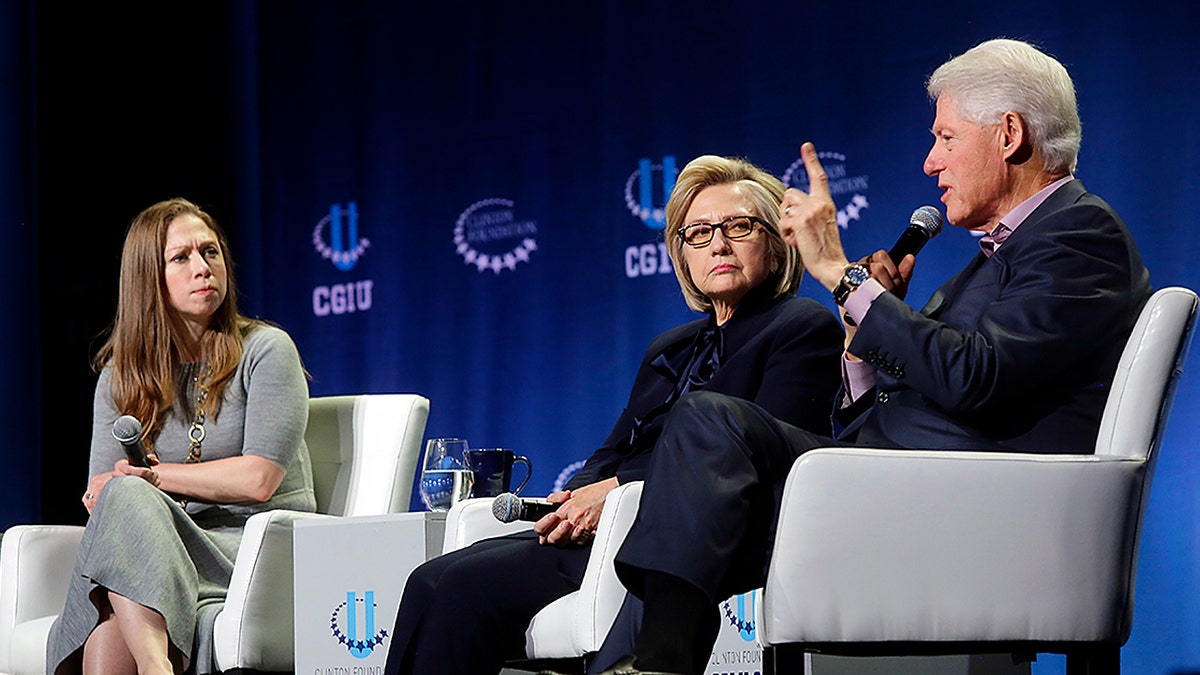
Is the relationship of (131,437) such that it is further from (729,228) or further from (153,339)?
(729,228)

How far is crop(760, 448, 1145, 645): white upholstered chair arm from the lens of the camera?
1.88 metres

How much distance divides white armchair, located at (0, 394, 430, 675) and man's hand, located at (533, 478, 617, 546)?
0.78 meters

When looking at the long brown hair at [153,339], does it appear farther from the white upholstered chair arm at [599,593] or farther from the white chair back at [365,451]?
the white upholstered chair arm at [599,593]

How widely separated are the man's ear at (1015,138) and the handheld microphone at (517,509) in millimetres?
957

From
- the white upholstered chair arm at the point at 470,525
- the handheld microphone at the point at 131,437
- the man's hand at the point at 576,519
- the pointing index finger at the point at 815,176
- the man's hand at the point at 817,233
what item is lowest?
the white upholstered chair arm at the point at 470,525

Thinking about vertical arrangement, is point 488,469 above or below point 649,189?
below

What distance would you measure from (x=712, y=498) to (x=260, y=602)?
1379 mm

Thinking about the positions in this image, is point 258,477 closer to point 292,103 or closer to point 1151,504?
point 1151,504

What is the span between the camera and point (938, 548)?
191 centimetres

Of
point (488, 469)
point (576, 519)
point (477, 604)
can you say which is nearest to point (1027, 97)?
point (576, 519)

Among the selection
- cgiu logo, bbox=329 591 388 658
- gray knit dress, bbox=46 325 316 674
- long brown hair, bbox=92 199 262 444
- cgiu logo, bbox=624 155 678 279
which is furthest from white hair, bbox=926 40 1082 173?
cgiu logo, bbox=624 155 678 279

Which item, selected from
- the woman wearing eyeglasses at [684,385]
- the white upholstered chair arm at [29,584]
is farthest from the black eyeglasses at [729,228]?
the white upholstered chair arm at [29,584]

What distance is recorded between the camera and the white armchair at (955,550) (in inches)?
74.2

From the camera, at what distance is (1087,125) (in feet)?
11.5
